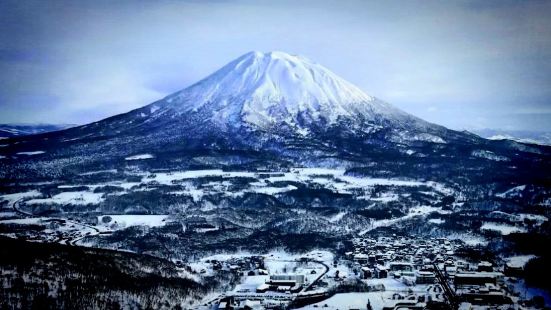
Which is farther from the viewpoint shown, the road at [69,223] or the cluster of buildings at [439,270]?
the road at [69,223]

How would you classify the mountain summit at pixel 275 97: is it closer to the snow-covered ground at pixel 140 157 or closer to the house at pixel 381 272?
the snow-covered ground at pixel 140 157

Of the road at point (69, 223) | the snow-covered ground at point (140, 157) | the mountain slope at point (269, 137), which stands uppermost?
the mountain slope at point (269, 137)

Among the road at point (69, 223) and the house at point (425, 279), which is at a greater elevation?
the road at point (69, 223)

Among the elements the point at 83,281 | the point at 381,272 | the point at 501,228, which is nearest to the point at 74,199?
the point at 83,281

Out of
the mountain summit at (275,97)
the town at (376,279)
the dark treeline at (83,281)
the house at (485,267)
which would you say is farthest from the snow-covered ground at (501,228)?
the mountain summit at (275,97)

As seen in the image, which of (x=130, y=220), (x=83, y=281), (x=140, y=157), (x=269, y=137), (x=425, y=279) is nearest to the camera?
(x=83, y=281)

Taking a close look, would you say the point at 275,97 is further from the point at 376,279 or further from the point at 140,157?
the point at 376,279

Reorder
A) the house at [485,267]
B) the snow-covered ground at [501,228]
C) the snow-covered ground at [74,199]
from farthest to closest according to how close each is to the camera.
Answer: the snow-covered ground at [74,199]
the snow-covered ground at [501,228]
the house at [485,267]

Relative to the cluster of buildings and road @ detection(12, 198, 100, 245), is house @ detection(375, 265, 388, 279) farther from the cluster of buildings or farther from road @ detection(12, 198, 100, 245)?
road @ detection(12, 198, 100, 245)

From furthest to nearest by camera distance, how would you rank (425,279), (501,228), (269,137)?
(269,137) < (501,228) < (425,279)
